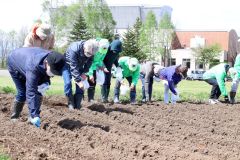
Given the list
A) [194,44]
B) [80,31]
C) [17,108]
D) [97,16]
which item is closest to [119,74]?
[17,108]

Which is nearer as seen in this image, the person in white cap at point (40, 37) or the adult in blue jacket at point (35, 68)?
the adult in blue jacket at point (35, 68)

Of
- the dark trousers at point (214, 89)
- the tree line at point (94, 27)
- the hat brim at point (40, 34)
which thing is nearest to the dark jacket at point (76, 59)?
the hat brim at point (40, 34)

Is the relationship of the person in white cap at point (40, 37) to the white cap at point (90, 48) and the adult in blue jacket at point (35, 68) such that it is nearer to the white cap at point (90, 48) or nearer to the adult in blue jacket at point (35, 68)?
the white cap at point (90, 48)

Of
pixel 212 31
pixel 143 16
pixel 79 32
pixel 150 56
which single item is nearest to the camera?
pixel 79 32

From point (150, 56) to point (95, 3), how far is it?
1057 centimetres

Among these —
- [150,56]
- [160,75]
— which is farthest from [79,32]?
[160,75]

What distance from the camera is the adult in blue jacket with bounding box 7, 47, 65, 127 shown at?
6.23 m

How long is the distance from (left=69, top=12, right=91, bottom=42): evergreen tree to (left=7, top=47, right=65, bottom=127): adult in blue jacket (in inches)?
1689

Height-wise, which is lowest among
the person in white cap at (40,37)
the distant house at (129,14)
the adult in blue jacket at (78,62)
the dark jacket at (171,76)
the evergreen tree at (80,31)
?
the dark jacket at (171,76)

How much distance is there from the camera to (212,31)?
69.5m

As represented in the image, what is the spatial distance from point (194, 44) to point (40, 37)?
6011 cm

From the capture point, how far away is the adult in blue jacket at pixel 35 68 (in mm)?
6234

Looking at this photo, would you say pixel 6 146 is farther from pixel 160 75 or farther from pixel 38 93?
pixel 160 75

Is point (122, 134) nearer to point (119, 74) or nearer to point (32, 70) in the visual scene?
point (32, 70)
